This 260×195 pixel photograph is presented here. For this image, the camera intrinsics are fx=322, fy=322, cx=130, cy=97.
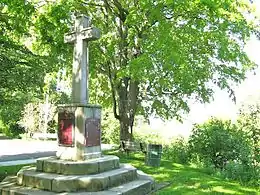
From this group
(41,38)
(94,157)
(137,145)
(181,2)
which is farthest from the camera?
(137,145)

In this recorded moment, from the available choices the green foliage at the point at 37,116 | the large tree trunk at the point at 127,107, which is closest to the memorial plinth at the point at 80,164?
the large tree trunk at the point at 127,107

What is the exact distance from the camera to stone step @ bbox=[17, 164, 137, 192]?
296 inches

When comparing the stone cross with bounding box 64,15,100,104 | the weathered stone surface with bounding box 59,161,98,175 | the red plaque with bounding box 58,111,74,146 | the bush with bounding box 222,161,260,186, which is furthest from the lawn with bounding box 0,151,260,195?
the stone cross with bounding box 64,15,100,104

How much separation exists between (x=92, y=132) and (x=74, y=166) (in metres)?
1.20

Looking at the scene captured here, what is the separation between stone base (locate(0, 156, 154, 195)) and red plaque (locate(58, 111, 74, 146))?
538 mm

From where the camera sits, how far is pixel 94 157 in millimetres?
8922

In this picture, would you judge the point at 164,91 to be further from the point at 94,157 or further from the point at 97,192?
the point at 97,192

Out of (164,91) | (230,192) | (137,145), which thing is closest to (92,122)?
(230,192)

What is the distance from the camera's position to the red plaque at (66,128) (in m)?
8.80

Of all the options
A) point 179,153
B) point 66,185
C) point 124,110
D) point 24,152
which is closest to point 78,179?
point 66,185

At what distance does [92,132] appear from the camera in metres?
8.95

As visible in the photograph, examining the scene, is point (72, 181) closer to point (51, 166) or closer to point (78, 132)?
point (51, 166)

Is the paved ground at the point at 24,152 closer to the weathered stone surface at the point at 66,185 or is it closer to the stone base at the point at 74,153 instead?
the stone base at the point at 74,153

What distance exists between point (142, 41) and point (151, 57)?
1.72 meters
